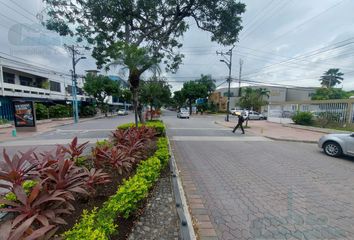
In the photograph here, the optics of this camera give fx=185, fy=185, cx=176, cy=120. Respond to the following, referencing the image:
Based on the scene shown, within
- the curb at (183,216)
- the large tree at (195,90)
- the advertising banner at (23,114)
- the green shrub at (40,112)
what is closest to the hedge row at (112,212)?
the curb at (183,216)

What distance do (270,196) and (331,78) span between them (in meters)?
58.8

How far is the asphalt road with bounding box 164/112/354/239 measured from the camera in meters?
2.81

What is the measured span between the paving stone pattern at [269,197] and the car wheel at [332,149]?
1.17ft

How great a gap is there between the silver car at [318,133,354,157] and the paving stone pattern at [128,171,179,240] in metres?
7.01

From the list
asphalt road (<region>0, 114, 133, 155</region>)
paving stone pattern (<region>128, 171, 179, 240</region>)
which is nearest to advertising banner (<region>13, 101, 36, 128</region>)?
asphalt road (<region>0, 114, 133, 155</region>)

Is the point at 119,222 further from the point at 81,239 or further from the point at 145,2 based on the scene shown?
the point at 145,2

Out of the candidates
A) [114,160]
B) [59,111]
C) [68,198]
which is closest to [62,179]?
[68,198]

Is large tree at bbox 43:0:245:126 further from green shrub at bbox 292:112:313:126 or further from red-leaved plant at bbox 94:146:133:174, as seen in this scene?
green shrub at bbox 292:112:313:126

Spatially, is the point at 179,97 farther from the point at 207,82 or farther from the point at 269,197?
the point at 269,197

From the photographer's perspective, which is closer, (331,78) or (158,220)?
(158,220)

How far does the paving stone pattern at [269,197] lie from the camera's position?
2801 millimetres

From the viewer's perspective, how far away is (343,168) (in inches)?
228

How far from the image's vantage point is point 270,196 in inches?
151

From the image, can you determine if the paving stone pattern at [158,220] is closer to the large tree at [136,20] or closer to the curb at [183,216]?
the curb at [183,216]
